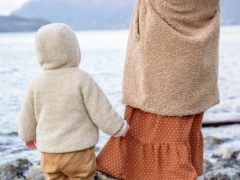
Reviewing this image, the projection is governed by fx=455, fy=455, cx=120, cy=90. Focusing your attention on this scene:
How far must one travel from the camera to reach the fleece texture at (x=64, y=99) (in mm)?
2246

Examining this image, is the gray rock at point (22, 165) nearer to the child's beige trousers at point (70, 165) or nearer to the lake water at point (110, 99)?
the lake water at point (110, 99)

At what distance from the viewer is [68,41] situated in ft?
7.37

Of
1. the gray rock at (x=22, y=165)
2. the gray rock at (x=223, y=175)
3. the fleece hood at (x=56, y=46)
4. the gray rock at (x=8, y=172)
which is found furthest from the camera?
the gray rock at (x=22, y=165)

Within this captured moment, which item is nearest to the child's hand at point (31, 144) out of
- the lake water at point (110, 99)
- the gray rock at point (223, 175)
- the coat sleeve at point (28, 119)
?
the coat sleeve at point (28, 119)

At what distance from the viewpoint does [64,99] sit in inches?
89.0

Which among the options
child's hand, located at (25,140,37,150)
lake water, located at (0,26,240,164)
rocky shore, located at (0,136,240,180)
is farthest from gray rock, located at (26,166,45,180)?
child's hand, located at (25,140,37,150)

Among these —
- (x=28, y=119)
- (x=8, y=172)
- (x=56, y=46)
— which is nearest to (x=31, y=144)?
(x=28, y=119)

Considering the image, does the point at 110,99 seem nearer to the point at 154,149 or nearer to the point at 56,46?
the point at 154,149

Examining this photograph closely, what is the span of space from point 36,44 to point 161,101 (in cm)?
71

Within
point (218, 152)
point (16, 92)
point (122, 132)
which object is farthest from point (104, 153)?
point (16, 92)

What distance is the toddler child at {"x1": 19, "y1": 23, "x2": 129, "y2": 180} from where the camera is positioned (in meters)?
2.25

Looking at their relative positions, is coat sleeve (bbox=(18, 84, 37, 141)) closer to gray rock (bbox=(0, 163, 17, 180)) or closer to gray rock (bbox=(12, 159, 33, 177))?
gray rock (bbox=(0, 163, 17, 180))

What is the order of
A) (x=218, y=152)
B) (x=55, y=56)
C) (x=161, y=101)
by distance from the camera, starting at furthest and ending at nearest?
(x=218, y=152), (x=161, y=101), (x=55, y=56)

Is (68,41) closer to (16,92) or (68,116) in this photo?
A: (68,116)
